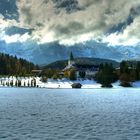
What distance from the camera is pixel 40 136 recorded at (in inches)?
2384

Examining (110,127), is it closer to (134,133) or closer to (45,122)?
(134,133)

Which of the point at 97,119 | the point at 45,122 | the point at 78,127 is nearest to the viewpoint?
the point at 78,127

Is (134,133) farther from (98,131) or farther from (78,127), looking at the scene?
(78,127)

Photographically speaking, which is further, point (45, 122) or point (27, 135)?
point (45, 122)

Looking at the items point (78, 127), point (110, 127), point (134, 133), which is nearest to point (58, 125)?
point (78, 127)

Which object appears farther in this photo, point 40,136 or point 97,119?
point 97,119

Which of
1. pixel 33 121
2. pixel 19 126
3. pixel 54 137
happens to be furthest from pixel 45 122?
pixel 54 137

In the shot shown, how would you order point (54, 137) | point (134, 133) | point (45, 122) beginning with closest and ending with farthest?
point (54, 137), point (134, 133), point (45, 122)

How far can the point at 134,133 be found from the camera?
6381 cm

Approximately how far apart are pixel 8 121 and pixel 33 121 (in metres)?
4.26

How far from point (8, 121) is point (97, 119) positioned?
1644 cm

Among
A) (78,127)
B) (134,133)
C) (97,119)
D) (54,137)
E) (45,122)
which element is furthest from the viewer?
(97,119)

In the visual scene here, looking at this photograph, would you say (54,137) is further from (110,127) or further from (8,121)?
(8,121)

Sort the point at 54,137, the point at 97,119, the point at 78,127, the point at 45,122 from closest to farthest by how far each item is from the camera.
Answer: the point at 54,137
the point at 78,127
the point at 45,122
the point at 97,119
